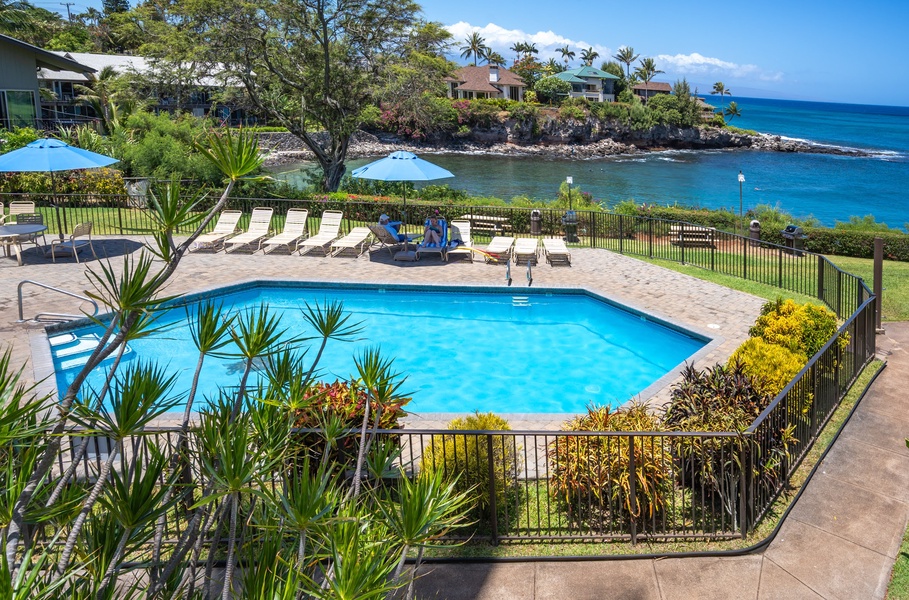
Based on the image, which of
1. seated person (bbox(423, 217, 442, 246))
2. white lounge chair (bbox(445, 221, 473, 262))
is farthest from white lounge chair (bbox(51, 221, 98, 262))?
white lounge chair (bbox(445, 221, 473, 262))

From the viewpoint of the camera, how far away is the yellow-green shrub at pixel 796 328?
9539 millimetres

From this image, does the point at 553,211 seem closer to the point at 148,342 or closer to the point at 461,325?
the point at 461,325

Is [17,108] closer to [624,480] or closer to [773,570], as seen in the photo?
[624,480]

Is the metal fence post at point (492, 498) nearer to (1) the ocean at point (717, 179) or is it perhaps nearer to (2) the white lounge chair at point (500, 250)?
(2) the white lounge chair at point (500, 250)

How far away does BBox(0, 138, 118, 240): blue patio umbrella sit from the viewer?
51.2ft

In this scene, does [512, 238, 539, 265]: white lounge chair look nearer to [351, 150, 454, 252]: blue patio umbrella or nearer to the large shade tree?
[351, 150, 454, 252]: blue patio umbrella

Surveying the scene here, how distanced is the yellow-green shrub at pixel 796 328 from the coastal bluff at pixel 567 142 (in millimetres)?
65050

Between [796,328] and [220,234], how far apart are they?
45.2 ft

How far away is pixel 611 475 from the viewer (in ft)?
21.1

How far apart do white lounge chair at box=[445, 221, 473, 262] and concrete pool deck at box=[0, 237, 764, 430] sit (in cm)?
33

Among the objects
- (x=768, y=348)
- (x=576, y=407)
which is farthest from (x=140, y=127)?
(x=768, y=348)

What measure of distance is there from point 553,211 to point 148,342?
12.5 meters

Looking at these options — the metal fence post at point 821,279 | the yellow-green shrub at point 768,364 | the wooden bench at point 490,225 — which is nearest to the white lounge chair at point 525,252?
the wooden bench at point 490,225

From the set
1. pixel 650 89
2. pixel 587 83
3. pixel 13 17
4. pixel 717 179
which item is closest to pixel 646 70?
pixel 650 89
